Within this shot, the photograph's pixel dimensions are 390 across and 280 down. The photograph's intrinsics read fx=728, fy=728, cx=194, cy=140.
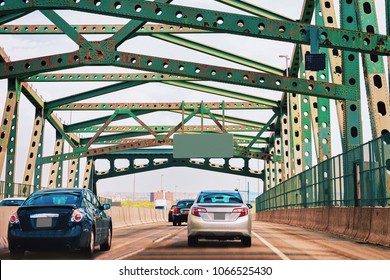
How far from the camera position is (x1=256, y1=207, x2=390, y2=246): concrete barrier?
1844cm

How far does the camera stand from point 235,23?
80.8ft

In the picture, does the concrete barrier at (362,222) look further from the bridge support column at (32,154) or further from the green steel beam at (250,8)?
the bridge support column at (32,154)

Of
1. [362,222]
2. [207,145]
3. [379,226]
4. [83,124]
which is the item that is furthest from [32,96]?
[379,226]

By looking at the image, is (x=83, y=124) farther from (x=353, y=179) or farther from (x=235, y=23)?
(x=353, y=179)

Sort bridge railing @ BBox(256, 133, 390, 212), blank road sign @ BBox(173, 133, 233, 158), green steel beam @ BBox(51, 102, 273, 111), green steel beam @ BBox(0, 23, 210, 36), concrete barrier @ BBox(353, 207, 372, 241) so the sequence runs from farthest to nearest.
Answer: blank road sign @ BBox(173, 133, 233, 158) < green steel beam @ BBox(51, 102, 273, 111) < green steel beam @ BBox(0, 23, 210, 36) < concrete barrier @ BBox(353, 207, 372, 241) < bridge railing @ BBox(256, 133, 390, 212)

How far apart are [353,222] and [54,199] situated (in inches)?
404

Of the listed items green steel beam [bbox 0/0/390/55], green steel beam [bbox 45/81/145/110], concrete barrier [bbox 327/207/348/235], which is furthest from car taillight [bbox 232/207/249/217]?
green steel beam [bbox 45/81/145/110]

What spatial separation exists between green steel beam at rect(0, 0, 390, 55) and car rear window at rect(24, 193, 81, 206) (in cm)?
1071

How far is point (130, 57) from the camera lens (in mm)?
29703

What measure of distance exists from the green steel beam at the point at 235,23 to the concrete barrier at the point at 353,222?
5.44 meters

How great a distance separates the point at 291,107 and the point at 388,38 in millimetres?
26100

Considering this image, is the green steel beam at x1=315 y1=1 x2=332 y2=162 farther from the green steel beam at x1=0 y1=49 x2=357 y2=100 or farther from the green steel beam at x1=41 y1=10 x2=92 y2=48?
the green steel beam at x1=41 y1=10 x2=92 y2=48

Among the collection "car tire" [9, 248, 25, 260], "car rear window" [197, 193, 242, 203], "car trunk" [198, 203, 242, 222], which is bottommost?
"car tire" [9, 248, 25, 260]
